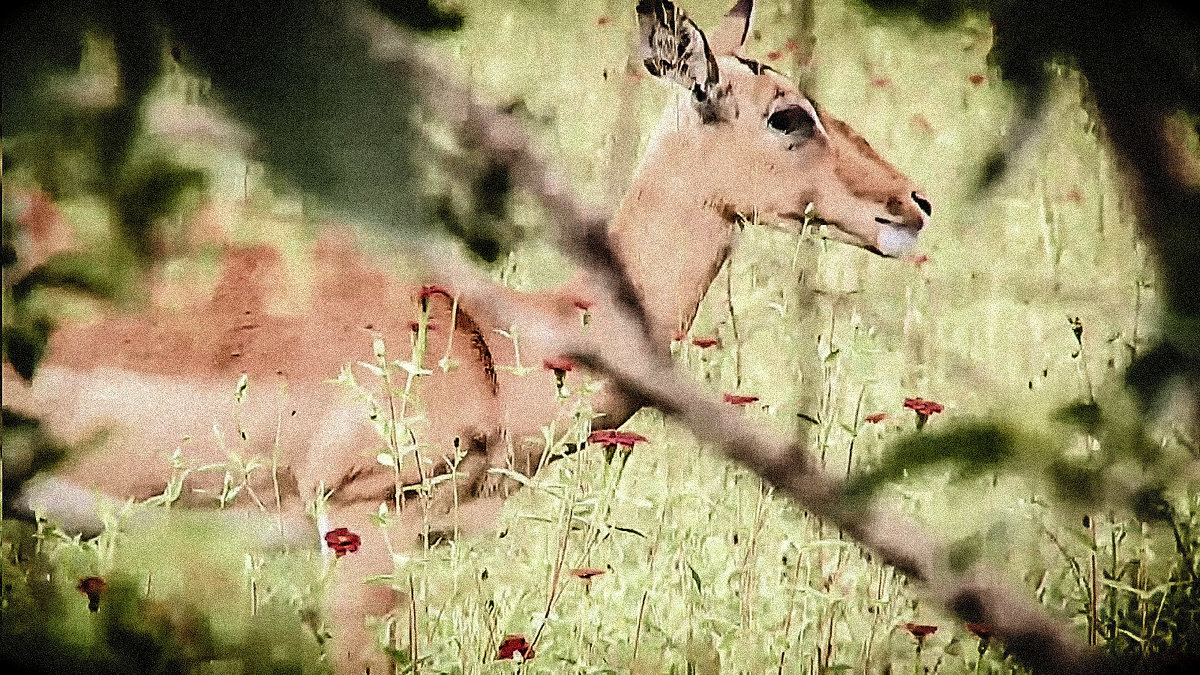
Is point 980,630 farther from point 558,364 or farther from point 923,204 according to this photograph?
point 558,364

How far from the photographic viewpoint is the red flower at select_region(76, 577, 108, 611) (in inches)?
64.0

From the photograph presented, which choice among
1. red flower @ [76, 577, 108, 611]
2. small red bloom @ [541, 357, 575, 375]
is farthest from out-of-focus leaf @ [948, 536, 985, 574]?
red flower @ [76, 577, 108, 611]

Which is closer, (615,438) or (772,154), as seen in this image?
(615,438)

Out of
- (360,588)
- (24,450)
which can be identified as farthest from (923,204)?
(24,450)

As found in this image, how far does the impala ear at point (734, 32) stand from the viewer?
172 centimetres

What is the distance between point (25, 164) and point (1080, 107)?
5.53 feet

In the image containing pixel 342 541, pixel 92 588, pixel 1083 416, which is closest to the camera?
pixel 342 541

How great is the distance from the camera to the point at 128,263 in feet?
5.61

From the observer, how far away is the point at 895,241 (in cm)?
173

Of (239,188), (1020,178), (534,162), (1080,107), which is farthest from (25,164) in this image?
(1080,107)

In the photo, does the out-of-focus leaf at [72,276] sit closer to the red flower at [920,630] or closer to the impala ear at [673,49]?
the impala ear at [673,49]

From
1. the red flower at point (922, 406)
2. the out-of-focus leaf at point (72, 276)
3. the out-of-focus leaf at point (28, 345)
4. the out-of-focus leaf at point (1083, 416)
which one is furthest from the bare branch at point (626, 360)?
the out-of-focus leaf at point (28, 345)

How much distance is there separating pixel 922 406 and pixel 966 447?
115 mm

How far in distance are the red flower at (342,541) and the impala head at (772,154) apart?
75 cm
